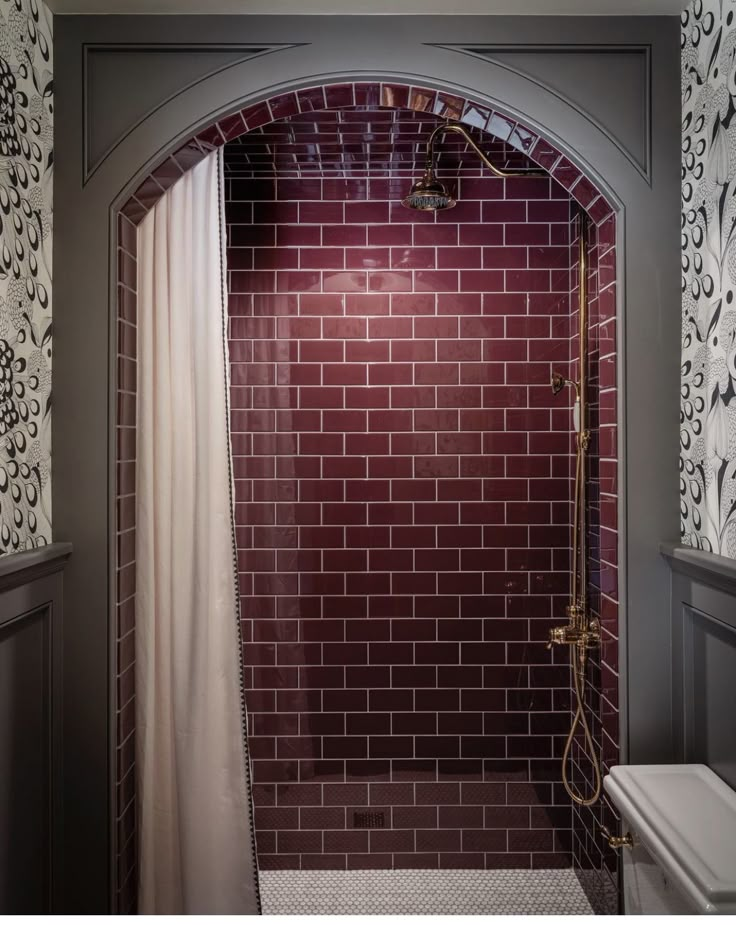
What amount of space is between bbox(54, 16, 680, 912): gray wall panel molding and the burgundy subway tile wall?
0.77m

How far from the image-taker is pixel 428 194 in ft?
8.18

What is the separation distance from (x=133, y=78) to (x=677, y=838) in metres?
2.19

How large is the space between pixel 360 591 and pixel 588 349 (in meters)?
1.19

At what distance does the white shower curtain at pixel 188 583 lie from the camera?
6.81 ft

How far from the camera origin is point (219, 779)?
6.88ft

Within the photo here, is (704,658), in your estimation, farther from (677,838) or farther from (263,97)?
(263,97)

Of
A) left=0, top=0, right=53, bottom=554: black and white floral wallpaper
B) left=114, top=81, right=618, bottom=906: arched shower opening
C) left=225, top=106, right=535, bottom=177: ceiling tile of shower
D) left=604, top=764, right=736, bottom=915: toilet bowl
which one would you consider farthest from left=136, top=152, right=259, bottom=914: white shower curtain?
left=604, top=764, right=736, bottom=915: toilet bowl

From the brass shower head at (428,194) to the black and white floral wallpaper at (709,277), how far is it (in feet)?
2.71

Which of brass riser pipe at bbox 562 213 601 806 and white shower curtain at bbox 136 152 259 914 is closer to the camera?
white shower curtain at bbox 136 152 259 914

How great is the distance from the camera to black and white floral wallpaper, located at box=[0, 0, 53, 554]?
1701 millimetres

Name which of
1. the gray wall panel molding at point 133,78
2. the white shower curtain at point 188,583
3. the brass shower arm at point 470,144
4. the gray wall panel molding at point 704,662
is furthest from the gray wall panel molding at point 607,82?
the gray wall panel molding at point 704,662

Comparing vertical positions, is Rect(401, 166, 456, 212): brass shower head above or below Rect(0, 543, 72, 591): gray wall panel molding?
above

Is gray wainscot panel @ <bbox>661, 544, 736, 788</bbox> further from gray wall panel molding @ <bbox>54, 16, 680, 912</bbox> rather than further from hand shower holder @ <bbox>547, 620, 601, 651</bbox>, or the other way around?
hand shower holder @ <bbox>547, 620, 601, 651</bbox>

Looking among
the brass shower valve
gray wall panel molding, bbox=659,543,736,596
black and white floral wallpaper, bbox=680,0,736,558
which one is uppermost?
black and white floral wallpaper, bbox=680,0,736,558
